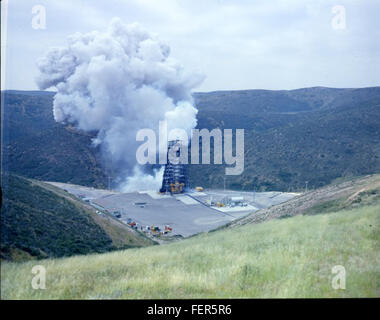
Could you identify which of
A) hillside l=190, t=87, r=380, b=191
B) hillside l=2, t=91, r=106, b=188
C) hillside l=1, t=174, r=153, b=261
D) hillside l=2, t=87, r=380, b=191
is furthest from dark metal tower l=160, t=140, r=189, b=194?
hillside l=1, t=174, r=153, b=261

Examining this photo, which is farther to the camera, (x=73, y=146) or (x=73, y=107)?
(x=73, y=107)

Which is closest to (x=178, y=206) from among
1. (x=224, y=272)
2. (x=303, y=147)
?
(x=303, y=147)

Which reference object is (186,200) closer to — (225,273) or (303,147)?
(303,147)

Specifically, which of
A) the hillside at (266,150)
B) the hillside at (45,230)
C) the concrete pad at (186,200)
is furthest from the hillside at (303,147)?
the hillside at (45,230)

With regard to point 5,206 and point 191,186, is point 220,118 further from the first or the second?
point 5,206

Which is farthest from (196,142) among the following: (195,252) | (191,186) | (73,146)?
(195,252)
